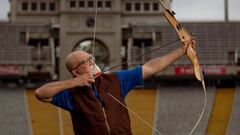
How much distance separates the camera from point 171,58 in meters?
2.68

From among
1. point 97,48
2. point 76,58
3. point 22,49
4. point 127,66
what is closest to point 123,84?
point 76,58

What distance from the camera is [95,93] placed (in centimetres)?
260

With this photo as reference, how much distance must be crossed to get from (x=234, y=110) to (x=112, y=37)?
1139 centimetres

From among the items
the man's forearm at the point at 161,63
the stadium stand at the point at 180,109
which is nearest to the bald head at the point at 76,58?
the man's forearm at the point at 161,63

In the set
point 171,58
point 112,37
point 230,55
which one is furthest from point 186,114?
point 171,58

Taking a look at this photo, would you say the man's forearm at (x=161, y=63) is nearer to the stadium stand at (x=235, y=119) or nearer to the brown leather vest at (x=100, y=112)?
the brown leather vest at (x=100, y=112)

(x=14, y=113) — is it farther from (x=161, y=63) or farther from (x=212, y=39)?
(x=161, y=63)

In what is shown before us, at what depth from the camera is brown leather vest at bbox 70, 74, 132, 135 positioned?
2.57 m

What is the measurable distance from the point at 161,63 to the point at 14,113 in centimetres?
1817

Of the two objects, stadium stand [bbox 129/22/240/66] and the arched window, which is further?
the arched window

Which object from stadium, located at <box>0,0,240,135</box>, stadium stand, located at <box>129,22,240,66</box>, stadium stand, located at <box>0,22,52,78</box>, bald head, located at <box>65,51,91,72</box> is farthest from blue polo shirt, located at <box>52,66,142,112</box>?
stadium stand, located at <box>129,22,240,66</box>

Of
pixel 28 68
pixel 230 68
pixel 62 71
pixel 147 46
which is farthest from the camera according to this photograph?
pixel 147 46

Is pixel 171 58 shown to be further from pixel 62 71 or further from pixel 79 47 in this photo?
pixel 79 47

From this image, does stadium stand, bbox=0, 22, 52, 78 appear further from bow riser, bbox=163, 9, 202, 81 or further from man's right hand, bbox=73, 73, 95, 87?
man's right hand, bbox=73, 73, 95, 87
